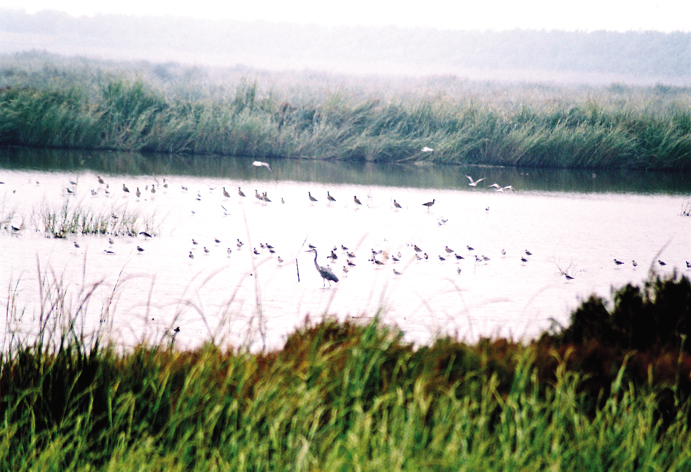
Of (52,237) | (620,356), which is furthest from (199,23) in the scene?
(620,356)

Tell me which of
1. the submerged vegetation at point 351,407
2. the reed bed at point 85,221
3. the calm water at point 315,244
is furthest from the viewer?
the reed bed at point 85,221

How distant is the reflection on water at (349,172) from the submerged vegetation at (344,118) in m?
0.13

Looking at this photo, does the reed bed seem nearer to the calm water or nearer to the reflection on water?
the calm water

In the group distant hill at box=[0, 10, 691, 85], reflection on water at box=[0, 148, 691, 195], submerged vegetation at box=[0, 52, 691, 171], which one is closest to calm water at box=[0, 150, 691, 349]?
reflection on water at box=[0, 148, 691, 195]

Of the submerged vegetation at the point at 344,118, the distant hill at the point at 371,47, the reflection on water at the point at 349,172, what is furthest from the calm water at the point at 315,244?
the distant hill at the point at 371,47

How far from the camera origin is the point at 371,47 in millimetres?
6027

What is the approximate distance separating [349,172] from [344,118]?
0.78 meters

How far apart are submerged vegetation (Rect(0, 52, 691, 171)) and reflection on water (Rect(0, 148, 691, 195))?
134mm

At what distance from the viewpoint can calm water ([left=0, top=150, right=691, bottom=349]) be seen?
4.12 m

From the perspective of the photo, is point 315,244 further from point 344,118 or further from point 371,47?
point 344,118

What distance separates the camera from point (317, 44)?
6.24 m

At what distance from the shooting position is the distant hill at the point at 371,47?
5488mm

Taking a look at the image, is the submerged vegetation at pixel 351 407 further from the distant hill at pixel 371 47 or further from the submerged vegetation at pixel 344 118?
the submerged vegetation at pixel 344 118

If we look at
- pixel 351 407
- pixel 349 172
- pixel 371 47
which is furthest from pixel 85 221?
pixel 349 172
